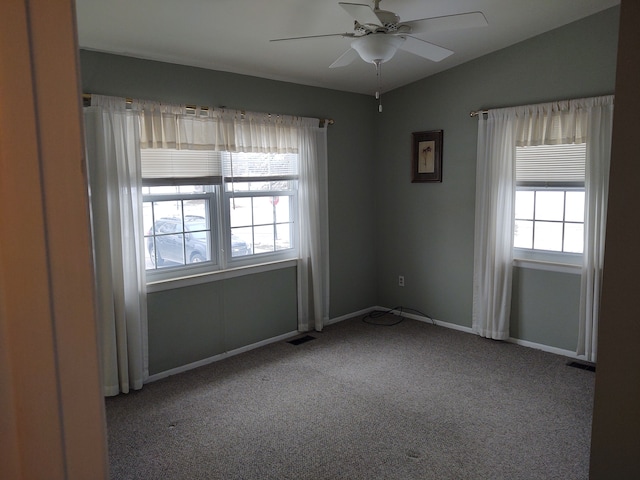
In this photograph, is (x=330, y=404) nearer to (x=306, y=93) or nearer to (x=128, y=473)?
(x=128, y=473)

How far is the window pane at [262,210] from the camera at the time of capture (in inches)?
171

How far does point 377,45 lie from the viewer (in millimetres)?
2691

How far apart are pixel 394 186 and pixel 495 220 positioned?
4.20 ft

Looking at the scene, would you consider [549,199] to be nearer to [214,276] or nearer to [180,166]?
[214,276]

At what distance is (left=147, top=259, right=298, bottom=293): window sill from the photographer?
12.1 feet

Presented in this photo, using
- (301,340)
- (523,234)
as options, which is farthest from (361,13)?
(301,340)

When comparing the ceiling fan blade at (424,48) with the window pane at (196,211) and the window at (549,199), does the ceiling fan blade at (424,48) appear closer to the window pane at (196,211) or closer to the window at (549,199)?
the window at (549,199)

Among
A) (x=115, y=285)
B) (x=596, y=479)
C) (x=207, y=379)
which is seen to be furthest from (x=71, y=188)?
(x=207, y=379)

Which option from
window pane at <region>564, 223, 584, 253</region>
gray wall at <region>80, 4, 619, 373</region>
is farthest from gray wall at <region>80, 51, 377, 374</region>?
window pane at <region>564, 223, 584, 253</region>

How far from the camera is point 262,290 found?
441 cm

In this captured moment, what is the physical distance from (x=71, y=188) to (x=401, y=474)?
2546 millimetres

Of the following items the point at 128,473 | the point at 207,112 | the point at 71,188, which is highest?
the point at 207,112

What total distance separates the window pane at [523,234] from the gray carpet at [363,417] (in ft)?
3.07

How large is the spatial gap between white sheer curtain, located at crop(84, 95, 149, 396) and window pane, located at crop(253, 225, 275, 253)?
115cm
